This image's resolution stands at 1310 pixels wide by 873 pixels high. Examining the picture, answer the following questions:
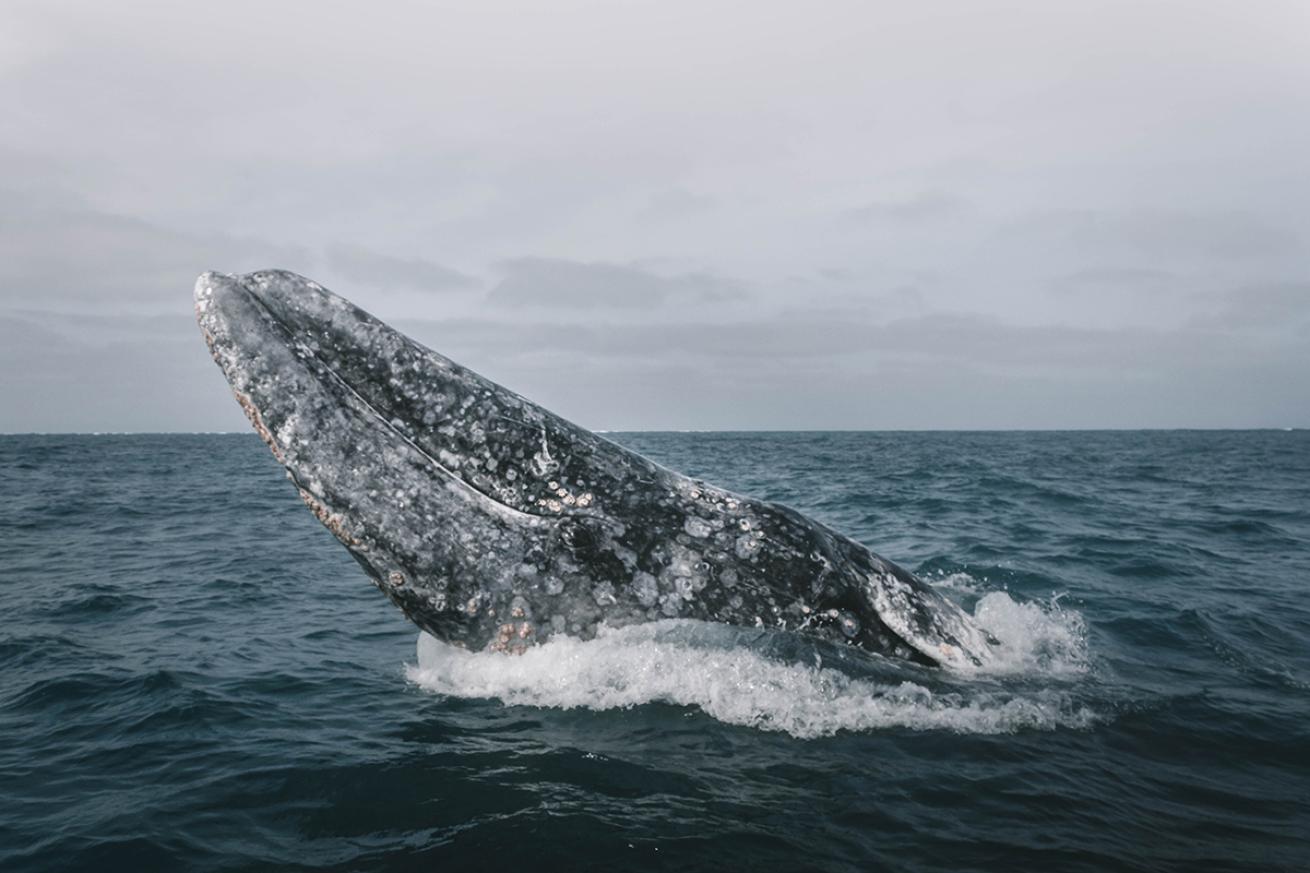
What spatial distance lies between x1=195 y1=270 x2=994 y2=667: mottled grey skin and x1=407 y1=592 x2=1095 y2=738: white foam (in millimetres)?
153

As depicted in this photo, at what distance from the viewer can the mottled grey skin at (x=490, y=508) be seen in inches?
199

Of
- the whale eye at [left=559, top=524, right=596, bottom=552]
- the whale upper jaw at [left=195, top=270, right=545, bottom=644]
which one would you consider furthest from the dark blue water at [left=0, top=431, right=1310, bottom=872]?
the whale upper jaw at [left=195, top=270, right=545, bottom=644]

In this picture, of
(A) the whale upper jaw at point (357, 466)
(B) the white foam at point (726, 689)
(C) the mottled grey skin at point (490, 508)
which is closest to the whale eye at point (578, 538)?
(C) the mottled grey skin at point (490, 508)

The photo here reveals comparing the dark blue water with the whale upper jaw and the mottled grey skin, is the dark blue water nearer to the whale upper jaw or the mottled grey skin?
the mottled grey skin

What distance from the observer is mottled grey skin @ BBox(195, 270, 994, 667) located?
5.06 metres

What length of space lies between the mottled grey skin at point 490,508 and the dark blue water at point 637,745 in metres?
0.32

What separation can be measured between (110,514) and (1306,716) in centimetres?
2112

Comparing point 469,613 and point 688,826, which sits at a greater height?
point 469,613

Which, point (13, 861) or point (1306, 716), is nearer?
Answer: point (13, 861)

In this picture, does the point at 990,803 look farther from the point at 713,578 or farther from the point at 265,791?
the point at 265,791

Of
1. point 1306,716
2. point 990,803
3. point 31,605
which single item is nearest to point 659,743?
point 990,803

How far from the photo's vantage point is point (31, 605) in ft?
28.6

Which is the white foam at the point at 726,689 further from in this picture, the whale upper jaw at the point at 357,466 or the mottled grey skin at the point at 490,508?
the whale upper jaw at the point at 357,466

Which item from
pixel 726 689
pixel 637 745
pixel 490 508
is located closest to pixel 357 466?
pixel 490 508
